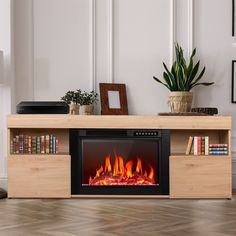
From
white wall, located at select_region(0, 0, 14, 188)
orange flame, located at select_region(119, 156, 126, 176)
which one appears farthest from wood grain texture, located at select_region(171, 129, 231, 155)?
white wall, located at select_region(0, 0, 14, 188)

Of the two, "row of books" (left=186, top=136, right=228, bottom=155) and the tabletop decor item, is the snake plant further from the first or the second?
the tabletop decor item

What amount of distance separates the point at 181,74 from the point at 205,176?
39.4 inches

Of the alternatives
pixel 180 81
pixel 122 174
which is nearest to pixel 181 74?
pixel 180 81

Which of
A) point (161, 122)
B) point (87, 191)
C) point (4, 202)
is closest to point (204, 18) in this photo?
point (161, 122)

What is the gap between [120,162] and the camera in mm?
5141

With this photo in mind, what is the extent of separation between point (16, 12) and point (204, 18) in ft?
5.99

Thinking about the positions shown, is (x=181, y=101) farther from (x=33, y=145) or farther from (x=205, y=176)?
(x=33, y=145)

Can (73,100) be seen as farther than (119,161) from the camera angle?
Yes

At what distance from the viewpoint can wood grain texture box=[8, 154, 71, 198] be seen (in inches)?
198

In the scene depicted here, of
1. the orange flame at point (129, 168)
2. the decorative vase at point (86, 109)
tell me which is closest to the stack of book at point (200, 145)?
the orange flame at point (129, 168)

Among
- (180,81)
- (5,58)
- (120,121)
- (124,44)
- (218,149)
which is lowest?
(218,149)

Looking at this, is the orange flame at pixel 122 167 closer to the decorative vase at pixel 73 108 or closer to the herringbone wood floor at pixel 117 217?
the herringbone wood floor at pixel 117 217

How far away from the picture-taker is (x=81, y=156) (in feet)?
16.7

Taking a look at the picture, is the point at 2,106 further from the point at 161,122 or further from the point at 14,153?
the point at 161,122
